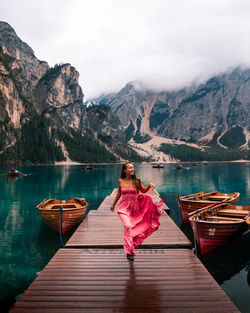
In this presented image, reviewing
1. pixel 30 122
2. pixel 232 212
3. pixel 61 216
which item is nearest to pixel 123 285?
pixel 61 216

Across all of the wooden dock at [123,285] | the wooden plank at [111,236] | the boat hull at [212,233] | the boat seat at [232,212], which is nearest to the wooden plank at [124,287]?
the wooden dock at [123,285]

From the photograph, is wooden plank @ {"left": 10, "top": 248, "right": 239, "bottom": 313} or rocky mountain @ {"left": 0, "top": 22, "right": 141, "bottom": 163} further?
rocky mountain @ {"left": 0, "top": 22, "right": 141, "bottom": 163}

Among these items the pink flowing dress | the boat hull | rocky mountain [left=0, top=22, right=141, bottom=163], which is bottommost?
the boat hull

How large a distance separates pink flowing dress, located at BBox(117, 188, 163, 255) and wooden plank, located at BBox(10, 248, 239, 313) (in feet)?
3.19

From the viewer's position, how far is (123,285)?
6.00 m

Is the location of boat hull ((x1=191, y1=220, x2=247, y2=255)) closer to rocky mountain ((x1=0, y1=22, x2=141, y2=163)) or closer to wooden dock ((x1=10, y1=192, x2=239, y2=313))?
wooden dock ((x1=10, y1=192, x2=239, y2=313))

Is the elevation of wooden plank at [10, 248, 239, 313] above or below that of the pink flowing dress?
below

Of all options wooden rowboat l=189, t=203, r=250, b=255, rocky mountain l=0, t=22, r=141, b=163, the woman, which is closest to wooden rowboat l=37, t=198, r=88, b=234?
wooden rowboat l=189, t=203, r=250, b=255

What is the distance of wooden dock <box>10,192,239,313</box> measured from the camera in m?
5.09

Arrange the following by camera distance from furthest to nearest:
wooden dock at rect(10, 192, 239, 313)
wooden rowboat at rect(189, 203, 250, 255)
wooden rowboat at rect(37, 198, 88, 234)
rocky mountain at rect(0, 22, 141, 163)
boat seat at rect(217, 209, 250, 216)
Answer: rocky mountain at rect(0, 22, 141, 163), boat seat at rect(217, 209, 250, 216), wooden rowboat at rect(37, 198, 88, 234), wooden rowboat at rect(189, 203, 250, 255), wooden dock at rect(10, 192, 239, 313)

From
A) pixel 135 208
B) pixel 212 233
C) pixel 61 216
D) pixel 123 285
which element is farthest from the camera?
pixel 61 216

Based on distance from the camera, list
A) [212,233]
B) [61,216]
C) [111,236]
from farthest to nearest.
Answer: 1. [61,216]
2. [212,233]
3. [111,236]

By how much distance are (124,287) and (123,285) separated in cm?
12

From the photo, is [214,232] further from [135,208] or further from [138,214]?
[135,208]
